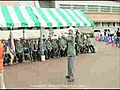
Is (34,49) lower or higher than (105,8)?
lower

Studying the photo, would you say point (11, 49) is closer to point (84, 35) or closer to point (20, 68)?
point (20, 68)

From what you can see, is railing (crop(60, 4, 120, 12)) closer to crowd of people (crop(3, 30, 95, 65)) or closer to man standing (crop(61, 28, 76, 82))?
crowd of people (crop(3, 30, 95, 65))

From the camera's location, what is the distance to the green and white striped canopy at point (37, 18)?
56.1 feet

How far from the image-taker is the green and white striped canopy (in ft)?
56.1

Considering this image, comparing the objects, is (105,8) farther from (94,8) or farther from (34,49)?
(34,49)

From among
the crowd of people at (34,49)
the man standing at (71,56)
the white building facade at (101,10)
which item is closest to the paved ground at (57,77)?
the man standing at (71,56)

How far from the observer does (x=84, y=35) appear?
921 inches

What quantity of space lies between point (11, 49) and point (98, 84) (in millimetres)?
7147

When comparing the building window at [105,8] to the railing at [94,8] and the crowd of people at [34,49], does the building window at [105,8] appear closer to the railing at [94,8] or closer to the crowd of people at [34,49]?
the railing at [94,8]

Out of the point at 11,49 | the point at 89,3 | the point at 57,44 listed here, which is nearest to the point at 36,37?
the point at 57,44

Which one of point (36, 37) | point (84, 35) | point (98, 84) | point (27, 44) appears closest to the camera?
point (98, 84)

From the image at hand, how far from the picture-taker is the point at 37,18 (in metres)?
18.7

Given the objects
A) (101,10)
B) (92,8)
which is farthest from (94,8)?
(101,10)

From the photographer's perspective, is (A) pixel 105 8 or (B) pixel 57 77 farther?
(A) pixel 105 8
